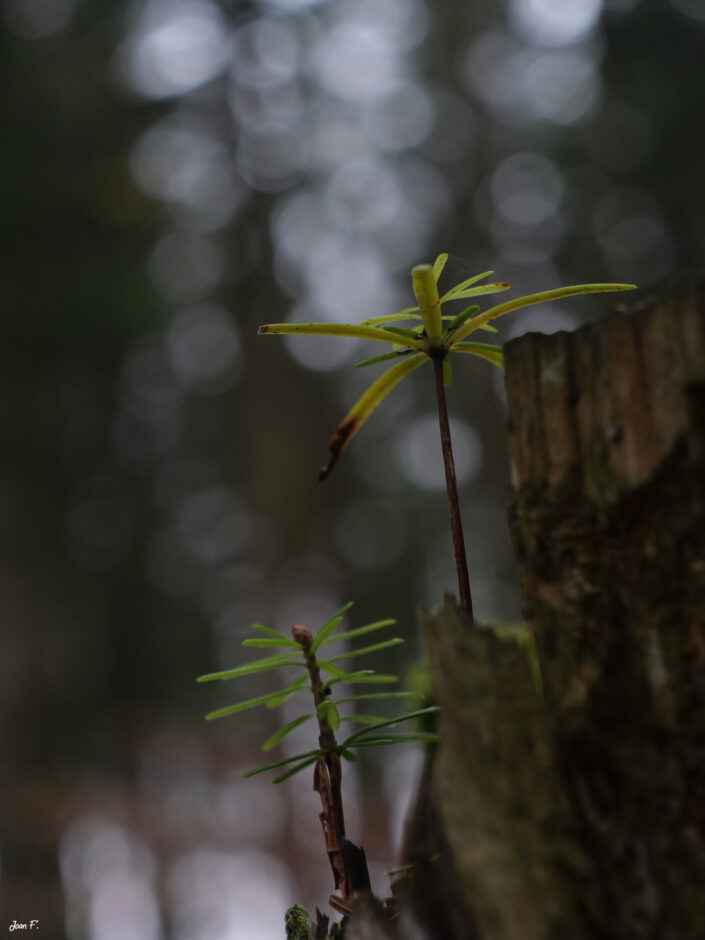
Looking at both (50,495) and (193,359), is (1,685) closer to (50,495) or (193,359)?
(50,495)

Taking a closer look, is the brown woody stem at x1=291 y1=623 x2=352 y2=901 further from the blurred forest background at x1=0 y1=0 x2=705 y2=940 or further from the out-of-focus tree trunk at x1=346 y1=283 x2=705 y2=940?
Result: the blurred forest background at x1=0 y1=0 x2=705 y2=940

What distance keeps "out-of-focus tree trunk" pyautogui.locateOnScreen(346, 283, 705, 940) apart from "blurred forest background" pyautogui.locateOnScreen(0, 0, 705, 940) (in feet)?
21.4

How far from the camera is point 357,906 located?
0.70 meters

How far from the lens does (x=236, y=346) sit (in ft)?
35.4

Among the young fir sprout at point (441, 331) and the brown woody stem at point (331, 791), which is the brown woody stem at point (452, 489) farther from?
the brown woody stem at point (331, 791)

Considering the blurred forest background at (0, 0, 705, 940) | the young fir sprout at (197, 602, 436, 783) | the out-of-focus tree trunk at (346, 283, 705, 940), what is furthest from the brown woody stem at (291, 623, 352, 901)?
the blurred forest background at (0, 0, 705, 940)

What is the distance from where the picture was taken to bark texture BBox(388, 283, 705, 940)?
0.57 metres

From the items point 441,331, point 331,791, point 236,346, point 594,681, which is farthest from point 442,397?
point 236,346

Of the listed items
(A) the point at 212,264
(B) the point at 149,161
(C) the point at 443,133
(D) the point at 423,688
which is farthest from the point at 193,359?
(D) the point at 423,688

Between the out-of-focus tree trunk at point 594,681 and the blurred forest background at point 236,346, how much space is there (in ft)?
21.4

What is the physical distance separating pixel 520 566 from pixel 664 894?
0.31 m

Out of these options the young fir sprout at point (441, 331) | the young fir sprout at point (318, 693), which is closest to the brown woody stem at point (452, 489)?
the young fir sprout at point (441, 331)

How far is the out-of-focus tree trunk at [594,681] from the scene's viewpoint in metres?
0.57

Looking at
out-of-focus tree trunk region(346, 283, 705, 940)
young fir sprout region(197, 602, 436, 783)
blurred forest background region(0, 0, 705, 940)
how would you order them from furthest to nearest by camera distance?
1. blurred forest background region(0, 0, 705, 940)
2. young fir sprout region(197, 602, 436, 783)
3. out-of-focus tree trunk region(346, 283, 705, 940)
